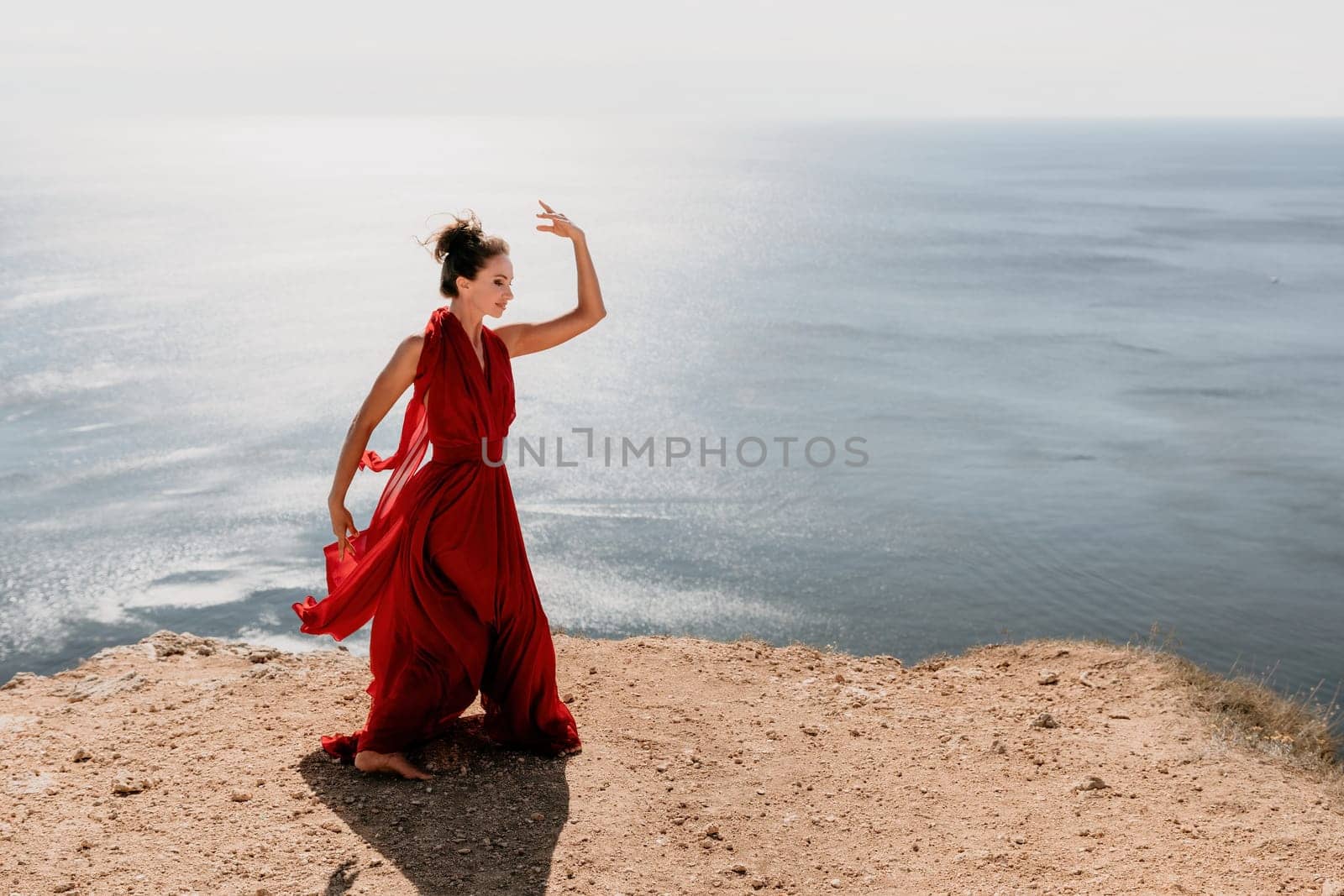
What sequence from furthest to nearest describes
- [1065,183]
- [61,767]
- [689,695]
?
[1065,183]
[689,695]
[61,767]

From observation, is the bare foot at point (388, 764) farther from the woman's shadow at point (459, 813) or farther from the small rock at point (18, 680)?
the small rock at point (18, 680)

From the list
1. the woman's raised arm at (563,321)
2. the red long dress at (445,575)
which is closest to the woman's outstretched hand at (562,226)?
the woman's raised arm at (563,321)

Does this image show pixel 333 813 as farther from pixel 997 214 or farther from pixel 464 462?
pixel 997 214

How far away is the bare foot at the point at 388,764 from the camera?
526cm

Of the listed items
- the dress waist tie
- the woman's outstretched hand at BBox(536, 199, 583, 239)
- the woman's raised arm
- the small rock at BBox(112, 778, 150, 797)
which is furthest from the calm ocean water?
the woman's outstretched hand at BBox(536, 199, 583, 239)

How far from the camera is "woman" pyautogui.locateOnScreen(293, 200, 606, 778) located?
516 centimetres

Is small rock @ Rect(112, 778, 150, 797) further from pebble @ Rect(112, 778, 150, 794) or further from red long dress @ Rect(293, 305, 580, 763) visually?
red long dress @ Rect(293, 305, 580, 763)

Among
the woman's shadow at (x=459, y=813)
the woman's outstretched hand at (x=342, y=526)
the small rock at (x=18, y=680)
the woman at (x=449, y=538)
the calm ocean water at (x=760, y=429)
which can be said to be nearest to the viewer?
the woman's shadow at (x=459, y=813)

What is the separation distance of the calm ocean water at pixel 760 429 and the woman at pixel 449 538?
940 centimetres

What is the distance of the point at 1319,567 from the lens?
59.9 ft

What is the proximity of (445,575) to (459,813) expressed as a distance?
1.06 m

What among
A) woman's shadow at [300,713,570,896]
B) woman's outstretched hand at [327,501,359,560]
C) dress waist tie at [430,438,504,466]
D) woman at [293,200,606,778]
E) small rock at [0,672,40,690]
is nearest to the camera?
woman's shadow at [300,713,570,896]

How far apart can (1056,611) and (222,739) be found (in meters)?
12.9

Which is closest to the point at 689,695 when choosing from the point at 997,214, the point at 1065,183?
the point at 997,214
